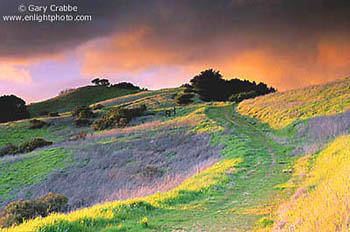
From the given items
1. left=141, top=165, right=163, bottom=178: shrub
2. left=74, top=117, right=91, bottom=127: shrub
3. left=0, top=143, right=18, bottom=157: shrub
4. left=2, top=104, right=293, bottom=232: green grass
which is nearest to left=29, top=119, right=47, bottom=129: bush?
left=74, top=117, right=91, bottom=127: shrub

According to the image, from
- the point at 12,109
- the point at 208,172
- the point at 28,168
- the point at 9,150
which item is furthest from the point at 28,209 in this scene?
the point at 12,109

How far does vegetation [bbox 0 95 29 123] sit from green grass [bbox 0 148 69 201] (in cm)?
4189

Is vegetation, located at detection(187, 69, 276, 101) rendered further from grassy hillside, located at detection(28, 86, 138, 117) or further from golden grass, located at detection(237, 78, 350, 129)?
grassy hillside, located at detection(28, 86, 138, 117)

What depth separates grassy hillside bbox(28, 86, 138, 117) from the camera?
8426 cm

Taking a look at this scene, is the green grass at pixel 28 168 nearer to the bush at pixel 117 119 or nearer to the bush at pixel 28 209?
the bush at pixel 28 209

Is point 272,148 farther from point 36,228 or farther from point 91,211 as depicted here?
point 36,228

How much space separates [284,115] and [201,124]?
25.5ft

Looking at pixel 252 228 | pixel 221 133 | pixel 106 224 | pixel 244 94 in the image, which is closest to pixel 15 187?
pixel 221 133

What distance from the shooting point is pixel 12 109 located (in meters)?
69.6

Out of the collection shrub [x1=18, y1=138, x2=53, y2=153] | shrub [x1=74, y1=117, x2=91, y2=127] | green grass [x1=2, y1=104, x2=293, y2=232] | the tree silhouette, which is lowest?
green grass [x1=2, y1=104, x2=293, y2=232]

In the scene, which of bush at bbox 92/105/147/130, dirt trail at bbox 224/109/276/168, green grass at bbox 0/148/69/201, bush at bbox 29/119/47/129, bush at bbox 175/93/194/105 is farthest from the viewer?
bush at bbox 175/93/194/105

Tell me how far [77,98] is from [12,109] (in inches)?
952

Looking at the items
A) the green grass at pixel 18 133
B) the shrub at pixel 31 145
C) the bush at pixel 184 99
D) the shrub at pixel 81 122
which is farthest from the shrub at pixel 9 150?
the bush at pixel 184 99

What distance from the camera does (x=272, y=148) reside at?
2052cm
